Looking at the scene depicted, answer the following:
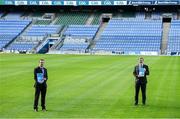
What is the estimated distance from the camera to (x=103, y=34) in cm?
9881

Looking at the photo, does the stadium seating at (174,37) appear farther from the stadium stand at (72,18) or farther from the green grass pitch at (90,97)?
the green grass pitch at (90,97)

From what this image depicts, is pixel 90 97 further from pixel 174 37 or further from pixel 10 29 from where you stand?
pixel 10 29

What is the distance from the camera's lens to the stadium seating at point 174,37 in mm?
90125

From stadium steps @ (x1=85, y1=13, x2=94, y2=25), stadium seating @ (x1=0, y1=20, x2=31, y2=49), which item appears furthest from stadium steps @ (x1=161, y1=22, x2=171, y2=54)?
stadium seating @ (x1=0, y1=20, x2=31, y2=49)

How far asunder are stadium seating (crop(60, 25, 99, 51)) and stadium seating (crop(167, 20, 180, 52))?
49.7ft

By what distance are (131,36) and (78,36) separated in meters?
10.4

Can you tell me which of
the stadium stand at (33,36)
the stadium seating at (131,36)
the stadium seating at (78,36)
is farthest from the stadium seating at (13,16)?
the stadium seating at (131,36)

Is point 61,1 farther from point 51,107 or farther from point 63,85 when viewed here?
point 51,107

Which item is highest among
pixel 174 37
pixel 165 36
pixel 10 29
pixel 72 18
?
pixel 72 18

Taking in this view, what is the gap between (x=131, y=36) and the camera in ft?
320

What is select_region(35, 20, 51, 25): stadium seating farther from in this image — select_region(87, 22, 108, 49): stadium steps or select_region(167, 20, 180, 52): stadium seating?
select_region(167, 20, 180, 52): stadium seating

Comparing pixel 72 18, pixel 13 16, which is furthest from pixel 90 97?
pixel 13 16

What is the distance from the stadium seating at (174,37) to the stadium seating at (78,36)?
1513cm

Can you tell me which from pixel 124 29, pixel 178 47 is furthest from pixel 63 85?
pixel 124 29
